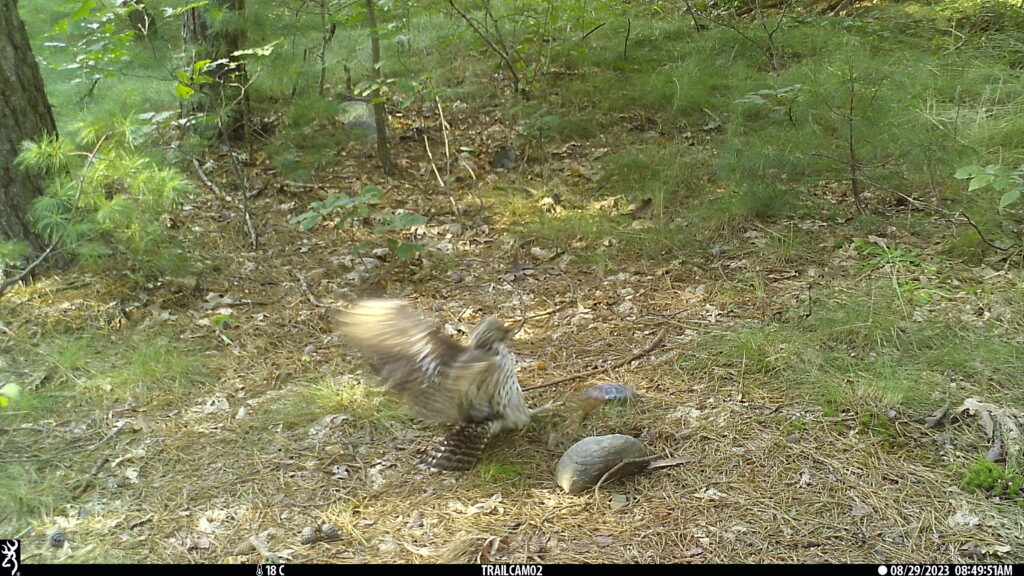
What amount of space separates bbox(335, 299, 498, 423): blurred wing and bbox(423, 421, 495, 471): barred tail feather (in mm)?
55

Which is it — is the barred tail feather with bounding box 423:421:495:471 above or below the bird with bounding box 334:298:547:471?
below

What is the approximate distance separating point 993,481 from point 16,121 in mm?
5841

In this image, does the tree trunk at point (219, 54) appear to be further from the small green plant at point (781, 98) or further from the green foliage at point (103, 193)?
the small green plant at point (781, 98)

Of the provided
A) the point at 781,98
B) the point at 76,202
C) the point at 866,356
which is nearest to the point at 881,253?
the point at 866,356

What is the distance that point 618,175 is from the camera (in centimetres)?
639

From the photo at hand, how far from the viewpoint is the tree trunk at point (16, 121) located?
14.6ft

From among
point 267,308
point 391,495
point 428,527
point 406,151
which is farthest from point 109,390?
point 406,151

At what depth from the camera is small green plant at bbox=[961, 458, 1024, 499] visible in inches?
108

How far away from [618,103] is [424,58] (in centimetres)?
236

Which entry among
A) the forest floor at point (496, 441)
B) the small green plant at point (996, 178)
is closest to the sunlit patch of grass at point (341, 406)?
the forest floor at point (496, 441)

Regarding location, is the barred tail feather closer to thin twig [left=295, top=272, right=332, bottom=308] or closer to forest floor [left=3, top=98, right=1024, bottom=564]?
forest floor [left=3, top=98, right=1024, bottom=564]

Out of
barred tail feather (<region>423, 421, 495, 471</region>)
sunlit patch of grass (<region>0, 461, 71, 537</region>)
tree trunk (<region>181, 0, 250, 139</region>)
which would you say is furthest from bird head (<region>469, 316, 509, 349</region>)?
tree trunk (<region>181, 0, 250, 139</region>)

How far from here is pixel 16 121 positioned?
452 cm

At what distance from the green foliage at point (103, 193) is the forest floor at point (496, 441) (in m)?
0.36
